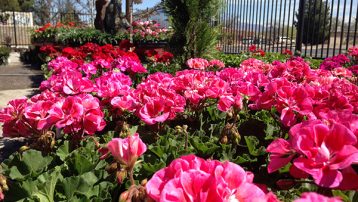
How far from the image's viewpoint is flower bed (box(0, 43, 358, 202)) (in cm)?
72

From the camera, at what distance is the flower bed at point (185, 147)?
72cm

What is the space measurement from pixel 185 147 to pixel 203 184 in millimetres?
828

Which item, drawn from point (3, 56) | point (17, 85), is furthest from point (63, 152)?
point (3, 56)

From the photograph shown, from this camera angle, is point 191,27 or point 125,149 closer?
point 125,149

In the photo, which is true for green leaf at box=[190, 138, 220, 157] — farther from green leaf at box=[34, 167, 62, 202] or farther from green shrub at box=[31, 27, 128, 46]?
green shrub at box=[31, 27, 128, 46]

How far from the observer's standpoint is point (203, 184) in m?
0.66

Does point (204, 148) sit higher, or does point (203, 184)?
point (203, 184)

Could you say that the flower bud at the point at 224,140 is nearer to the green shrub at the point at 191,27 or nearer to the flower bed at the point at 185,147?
the flower bed at the point at 185,147

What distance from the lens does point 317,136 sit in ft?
2.55

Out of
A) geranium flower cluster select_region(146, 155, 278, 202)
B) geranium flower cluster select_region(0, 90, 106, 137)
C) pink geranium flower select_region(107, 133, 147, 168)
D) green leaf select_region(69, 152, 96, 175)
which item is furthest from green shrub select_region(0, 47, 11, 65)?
geranium flower cluster select_region(146, 155, 278, 202)

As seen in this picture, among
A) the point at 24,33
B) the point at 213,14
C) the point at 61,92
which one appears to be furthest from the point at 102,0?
the point at 24,33

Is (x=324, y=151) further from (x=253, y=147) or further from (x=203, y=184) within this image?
(x=253, y=147)

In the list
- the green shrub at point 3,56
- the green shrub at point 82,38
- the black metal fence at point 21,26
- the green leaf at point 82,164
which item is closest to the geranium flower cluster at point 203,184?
the green leaf at point 82,164

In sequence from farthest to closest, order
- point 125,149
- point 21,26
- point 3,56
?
1. point 21,26
2. point 3,56
3. point 125,149
